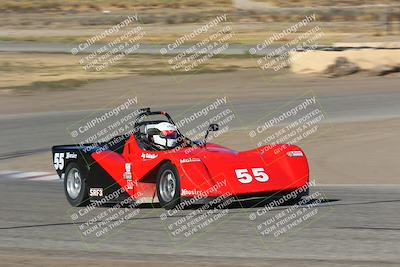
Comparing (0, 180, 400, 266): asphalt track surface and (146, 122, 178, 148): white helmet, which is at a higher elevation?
(146, 122, 178, 148): white helmet

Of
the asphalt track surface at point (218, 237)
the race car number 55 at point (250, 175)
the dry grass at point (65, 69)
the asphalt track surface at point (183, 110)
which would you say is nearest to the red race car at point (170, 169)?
the race car number 55 at point (250, 175)

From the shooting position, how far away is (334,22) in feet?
218

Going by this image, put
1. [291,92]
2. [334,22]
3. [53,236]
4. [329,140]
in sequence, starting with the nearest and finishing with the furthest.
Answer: [53,236], [329,140], [291,92], [334,22]

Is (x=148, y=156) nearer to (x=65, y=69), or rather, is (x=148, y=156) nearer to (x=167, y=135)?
(x=167, y=135)

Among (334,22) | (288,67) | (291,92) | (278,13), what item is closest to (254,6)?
(278,13)

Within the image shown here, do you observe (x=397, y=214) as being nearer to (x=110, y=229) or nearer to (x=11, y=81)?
(x=110, y=229)

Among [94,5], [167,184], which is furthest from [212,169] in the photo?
[94,5]

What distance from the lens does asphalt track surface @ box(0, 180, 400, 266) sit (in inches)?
402

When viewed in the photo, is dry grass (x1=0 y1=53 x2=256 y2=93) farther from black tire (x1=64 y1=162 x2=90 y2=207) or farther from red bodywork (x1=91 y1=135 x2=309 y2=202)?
red bodywork (x1=91 y1=135 x2=309 y2=202)

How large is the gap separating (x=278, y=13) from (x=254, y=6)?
9.28 metres

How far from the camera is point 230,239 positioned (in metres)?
11.4

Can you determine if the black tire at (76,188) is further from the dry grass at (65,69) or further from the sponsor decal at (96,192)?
the dry grass at (65,69)

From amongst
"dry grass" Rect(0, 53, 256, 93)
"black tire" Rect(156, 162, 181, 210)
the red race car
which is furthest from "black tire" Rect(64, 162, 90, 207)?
"dry grass" Rect(0, 53, 256, 93)

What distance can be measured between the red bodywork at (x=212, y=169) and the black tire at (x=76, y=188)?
17.7 inches
